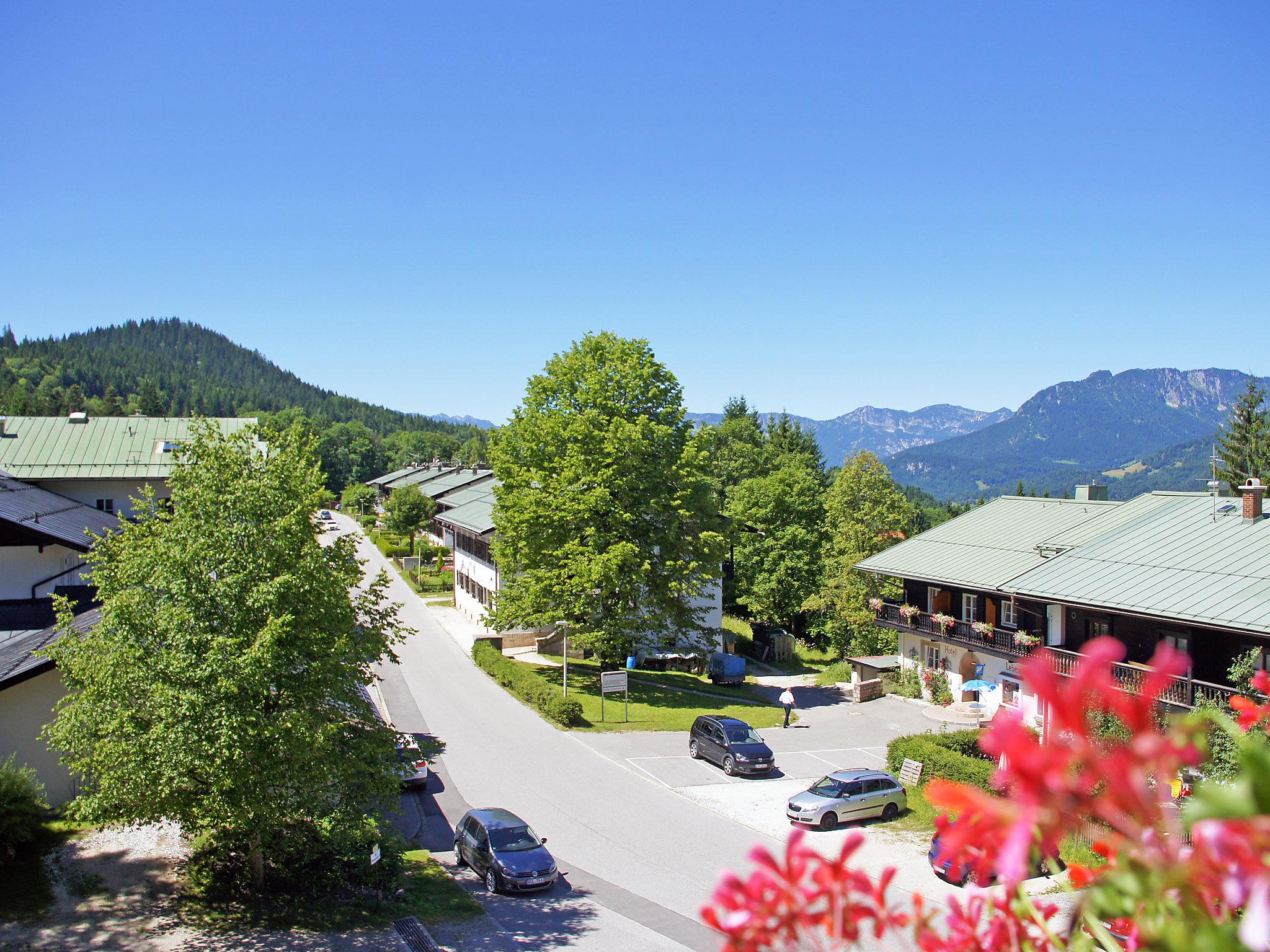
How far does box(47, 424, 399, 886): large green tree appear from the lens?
45.4ft

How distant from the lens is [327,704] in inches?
618

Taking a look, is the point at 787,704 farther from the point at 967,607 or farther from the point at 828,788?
the point at 828,788

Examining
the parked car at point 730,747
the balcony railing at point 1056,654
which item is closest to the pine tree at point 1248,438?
the balcony railing at point 1056,654

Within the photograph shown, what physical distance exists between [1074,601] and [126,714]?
25.1 m

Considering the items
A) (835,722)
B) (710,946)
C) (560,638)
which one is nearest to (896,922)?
(710,946)

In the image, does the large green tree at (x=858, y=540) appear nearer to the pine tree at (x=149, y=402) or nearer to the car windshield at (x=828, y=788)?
the car windshield at (x=828, y=788)

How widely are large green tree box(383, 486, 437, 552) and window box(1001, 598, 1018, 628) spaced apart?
50446 millimetres

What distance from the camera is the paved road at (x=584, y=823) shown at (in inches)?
662

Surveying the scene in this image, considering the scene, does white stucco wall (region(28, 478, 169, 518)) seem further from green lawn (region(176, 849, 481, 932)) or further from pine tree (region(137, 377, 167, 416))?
pine tree (region(137, 377, 167, 416))

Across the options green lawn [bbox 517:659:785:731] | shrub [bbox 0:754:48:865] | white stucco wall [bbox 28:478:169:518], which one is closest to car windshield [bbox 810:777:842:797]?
green lawn [bbox 517:659:785:731]

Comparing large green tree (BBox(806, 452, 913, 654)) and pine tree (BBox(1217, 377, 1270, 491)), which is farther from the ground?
pine tree (BBox(1217, 377, 1270, 491))

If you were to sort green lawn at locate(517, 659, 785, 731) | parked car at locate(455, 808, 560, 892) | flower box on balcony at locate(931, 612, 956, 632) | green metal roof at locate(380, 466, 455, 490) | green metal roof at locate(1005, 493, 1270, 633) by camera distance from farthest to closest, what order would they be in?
1. green metal roof at locate(380, 466, 455, 490)
2. flower box on balcony at locate(931, 612, 956, 632)
3. green lawn at locate(517, 659, 785, 731)
4. green metal roof at locate(1005, 493, 1270, 633)
5. parked car at locate(455, 808, 560, 892)

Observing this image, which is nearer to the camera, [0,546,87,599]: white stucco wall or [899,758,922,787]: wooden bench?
[0,546,87,599]: white stucco wall

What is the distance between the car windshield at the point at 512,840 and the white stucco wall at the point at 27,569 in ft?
42.5
